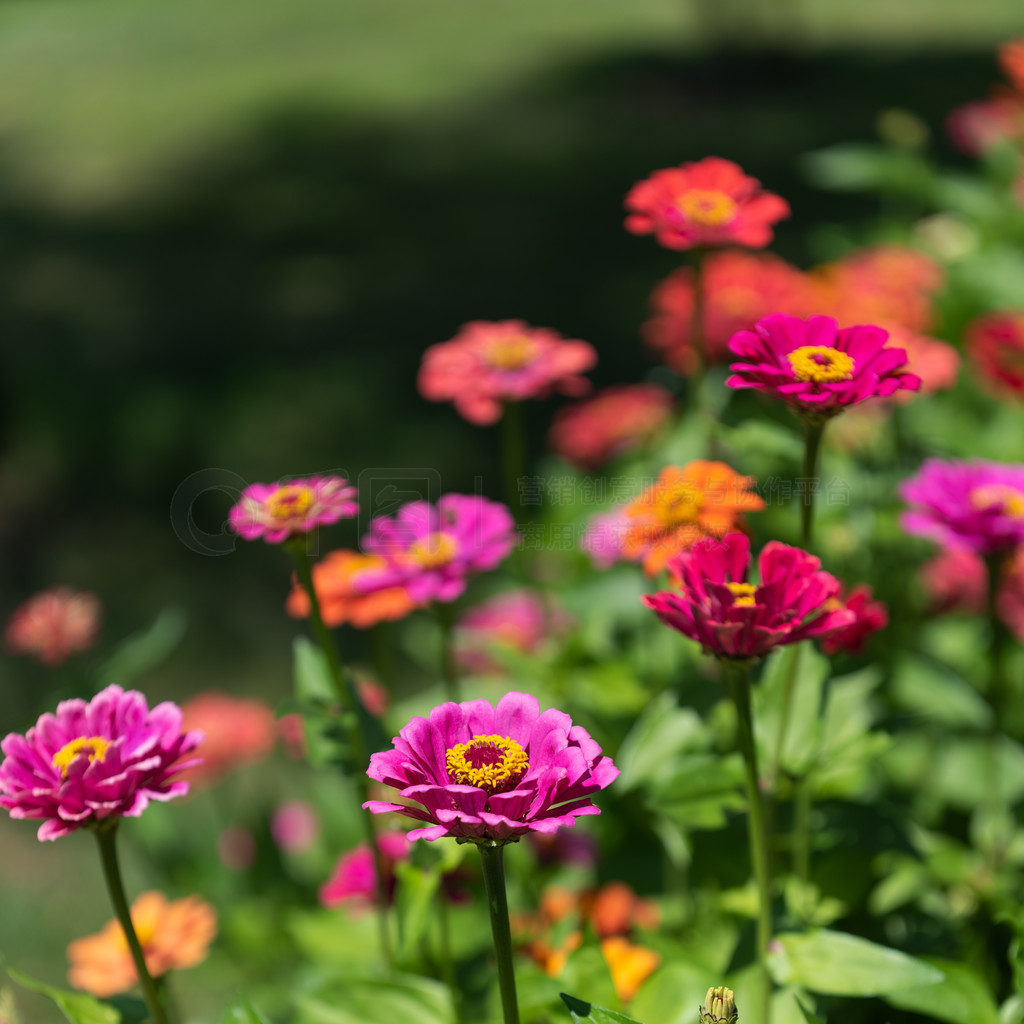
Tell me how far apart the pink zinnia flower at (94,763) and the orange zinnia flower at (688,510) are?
41 centimetres

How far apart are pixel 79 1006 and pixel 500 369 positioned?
720 mm

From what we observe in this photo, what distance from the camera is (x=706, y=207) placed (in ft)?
3.67

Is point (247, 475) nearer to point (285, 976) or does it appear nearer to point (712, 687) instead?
point (285, 976)

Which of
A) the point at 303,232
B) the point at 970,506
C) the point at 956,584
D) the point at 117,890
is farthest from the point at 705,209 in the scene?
the point at 303,232

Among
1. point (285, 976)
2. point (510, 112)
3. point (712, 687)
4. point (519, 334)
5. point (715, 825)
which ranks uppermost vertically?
point (519, 334)

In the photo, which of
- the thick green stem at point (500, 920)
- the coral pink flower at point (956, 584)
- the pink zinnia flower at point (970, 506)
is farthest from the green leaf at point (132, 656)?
the coral pink flower at point (956, 584)

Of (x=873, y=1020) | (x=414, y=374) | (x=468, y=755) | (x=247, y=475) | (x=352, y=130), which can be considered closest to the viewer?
(x=468, y=755)

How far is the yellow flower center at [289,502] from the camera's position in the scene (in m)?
0.87

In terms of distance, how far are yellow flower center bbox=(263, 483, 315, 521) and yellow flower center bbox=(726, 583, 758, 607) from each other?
33 centimetres

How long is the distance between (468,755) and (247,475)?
8.12 feet

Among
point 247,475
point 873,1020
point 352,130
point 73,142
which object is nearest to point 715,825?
point 873,1020

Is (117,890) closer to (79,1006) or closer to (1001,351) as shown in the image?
(79,1006)

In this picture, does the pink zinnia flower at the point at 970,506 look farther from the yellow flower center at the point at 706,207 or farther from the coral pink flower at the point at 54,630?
the coral pink flower at the point at 54,630

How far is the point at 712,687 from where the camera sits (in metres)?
1.15
